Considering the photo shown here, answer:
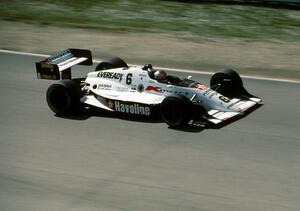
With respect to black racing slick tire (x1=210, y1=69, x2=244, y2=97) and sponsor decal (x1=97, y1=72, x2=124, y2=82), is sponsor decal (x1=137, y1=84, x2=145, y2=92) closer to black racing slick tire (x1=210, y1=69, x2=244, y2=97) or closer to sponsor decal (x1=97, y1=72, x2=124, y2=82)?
sponsor decal (x1=97, y1=72, x2=124, y2=82)

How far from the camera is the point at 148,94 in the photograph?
11.5 m

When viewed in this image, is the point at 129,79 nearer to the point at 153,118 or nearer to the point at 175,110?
the point at 153,118

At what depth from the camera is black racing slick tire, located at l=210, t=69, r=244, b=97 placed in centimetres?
1223

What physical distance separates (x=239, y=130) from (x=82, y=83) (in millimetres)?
2981

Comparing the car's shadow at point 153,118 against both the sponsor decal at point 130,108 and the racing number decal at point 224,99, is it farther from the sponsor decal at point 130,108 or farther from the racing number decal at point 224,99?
the racing number decal at point 224,99

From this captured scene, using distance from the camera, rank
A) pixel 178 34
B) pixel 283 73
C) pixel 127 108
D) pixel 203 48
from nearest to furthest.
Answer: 1. pixel 127 108
2. pixel 283 73
3. pixel 203 48
4. pixel 178 34

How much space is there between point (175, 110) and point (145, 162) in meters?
1.42

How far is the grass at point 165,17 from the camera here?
61.6 ft

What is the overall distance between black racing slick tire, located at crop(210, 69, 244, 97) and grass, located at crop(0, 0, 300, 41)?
5.82m

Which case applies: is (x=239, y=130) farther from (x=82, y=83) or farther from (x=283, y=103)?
(x=82, y=83)

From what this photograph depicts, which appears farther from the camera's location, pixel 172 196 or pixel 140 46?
pixel 140 46

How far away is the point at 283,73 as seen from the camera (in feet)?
48.5

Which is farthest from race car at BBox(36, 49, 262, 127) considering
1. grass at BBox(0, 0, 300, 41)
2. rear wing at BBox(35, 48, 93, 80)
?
grass at BBox(0, 0, 300, 41)

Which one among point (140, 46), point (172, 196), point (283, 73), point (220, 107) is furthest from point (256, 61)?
point (172, 196)
